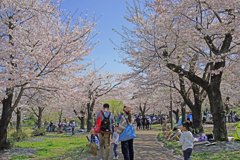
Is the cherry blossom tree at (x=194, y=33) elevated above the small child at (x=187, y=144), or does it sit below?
above

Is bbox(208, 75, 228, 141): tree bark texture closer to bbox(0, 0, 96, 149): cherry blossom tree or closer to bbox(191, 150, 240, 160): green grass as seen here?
bbox(191, 150, 240, 160): green grass

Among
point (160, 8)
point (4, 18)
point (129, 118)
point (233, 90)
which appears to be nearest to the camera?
point (129, 118)

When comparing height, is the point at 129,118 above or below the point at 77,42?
below

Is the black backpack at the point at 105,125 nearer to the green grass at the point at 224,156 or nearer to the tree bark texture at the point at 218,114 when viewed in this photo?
the green grass at the point at 224,156

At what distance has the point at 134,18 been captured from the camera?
958 centimetres

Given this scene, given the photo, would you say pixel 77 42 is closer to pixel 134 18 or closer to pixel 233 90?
pixel 134 18

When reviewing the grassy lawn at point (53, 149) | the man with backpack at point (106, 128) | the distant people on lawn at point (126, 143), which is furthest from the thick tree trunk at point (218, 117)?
the grassy lawn at point (53, 149)

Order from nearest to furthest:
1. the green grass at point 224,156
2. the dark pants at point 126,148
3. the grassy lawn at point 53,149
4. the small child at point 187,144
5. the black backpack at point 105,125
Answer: the dark pants at point 126,148, the small child at point 187,144, the black backpack at point 105,125, the green grass at point 224,156, the grassy lawn at point 53,149

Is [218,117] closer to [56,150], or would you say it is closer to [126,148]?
[126,148]

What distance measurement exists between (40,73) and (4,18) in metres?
3.22

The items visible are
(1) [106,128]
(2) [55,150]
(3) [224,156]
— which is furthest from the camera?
(2) [55,150]

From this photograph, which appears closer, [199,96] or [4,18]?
[4,18]

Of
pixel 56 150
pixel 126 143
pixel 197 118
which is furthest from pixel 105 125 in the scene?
pixel 197 118

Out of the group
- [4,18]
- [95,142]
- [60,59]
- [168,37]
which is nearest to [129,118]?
[95,142]
